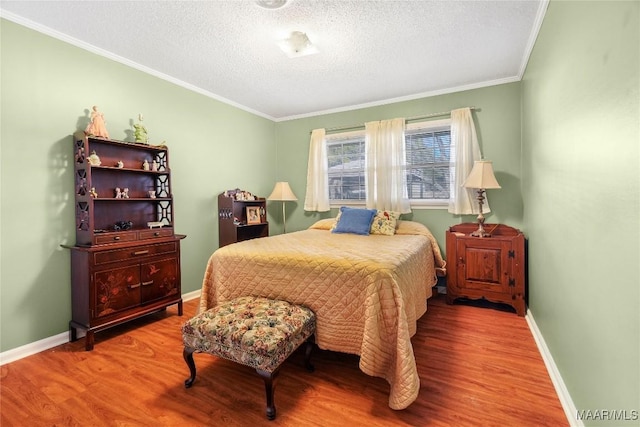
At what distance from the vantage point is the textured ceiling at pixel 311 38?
2094 millimetres

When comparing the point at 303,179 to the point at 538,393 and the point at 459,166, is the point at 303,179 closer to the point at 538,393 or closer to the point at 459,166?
the point at 459,166

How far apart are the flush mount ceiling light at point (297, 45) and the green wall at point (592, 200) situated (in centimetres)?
165

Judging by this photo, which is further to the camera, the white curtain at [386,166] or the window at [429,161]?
the white curtain at [386,166]

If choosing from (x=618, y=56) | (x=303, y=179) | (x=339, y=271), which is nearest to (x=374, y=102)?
(x=303, y=179)

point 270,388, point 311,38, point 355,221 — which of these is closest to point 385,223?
point 355,221

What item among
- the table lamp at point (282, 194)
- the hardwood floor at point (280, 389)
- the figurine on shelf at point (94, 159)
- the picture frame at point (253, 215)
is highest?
the figurine on shelf at point (94, 159)

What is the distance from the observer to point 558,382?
1.69m

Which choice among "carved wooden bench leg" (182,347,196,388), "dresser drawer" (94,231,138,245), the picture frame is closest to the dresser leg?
"dresser drawer" (94,231,138,245)

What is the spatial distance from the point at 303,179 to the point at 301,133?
706mm

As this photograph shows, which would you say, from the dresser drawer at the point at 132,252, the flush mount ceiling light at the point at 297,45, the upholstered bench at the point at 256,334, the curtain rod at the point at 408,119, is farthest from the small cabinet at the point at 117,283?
the curtain rod at the point at 408,119

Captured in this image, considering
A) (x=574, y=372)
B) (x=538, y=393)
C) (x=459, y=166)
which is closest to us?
(x=574, y=372)

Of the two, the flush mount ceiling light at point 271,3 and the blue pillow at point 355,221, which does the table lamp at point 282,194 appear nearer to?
the blue pillow at point 355,221

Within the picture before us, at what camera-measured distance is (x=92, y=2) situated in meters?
2.02

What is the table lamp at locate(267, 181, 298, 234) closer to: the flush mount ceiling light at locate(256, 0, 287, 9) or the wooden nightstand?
the wooden nightstand
